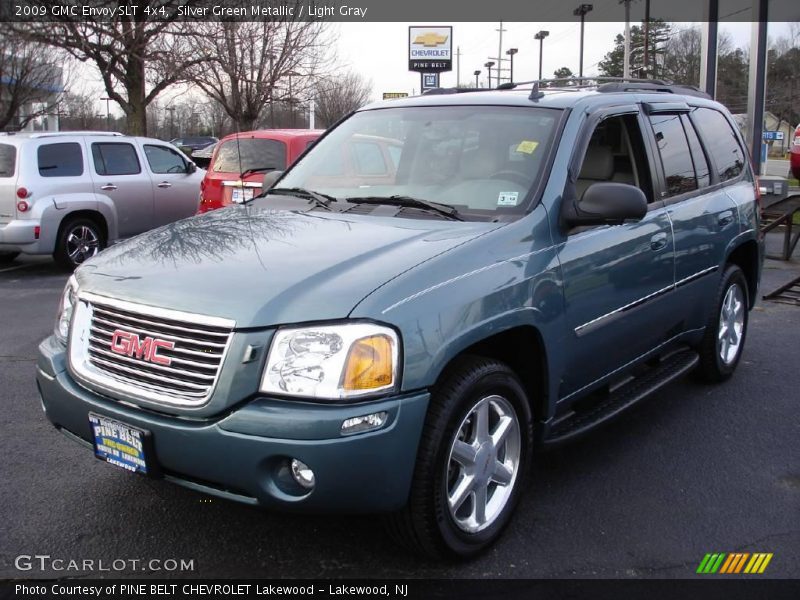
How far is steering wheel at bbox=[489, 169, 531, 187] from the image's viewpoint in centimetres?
362

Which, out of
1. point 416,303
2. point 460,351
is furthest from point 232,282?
point 460,351

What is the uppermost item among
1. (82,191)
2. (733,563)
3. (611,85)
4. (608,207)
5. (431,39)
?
(431,39)

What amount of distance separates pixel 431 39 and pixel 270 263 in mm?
25658

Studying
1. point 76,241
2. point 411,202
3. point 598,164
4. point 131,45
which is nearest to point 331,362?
point 411,202

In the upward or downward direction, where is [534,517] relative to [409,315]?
downward

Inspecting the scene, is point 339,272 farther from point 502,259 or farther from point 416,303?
point 502,259

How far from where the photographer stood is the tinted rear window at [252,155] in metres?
9.82

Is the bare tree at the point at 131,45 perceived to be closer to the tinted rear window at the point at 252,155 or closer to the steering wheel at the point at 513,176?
the tinted rear window at the point at 252,155

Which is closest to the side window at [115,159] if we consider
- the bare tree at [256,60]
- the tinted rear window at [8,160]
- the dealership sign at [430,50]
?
the tinted rear window at [8,160]

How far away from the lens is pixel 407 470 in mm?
2701

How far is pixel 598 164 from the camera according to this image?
417cm

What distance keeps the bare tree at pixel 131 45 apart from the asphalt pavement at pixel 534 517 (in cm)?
1468

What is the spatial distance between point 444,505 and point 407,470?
29 cm

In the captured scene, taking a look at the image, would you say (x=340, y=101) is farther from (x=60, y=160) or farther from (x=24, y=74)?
(x=60, y=160)
